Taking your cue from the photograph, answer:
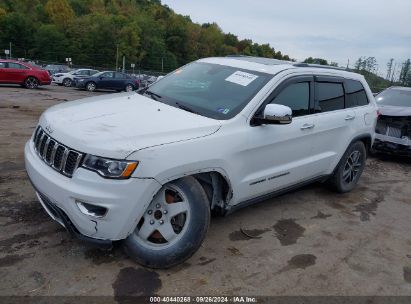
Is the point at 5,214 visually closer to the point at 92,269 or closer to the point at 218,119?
the point at 92,269

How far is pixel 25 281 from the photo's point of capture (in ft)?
10.0

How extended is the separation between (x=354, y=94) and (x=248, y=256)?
2983 millimetres

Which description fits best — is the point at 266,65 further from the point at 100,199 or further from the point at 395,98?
the point at 395,98

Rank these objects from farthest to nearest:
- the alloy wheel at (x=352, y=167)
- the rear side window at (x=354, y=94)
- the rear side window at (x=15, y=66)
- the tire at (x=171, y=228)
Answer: the rear side window at (x=15, y=66) < the alloy wheel at (x=352, y=167) < the rear side window at (x=354, y=94) < the tire at (x=171, y=228)

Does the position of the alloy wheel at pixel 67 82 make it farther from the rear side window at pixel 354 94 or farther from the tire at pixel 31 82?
the rear side window at pixel 354 94

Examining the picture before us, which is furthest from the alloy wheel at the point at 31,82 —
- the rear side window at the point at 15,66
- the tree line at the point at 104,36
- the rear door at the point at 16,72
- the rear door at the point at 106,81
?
the tree line at the point at 104,36

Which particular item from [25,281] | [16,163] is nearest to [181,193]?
[25,281]

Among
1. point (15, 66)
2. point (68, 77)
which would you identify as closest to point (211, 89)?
point (15, 66)

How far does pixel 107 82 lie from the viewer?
2516 centimetres

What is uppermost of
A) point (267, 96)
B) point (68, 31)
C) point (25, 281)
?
point (68, 31)

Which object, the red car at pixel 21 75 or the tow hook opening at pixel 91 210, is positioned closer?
the tow hook opening at pixel 91 210

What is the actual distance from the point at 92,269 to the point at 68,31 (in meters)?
105

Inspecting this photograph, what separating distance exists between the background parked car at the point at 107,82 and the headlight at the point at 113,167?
2270cm

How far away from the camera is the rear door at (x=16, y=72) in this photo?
765 inches
